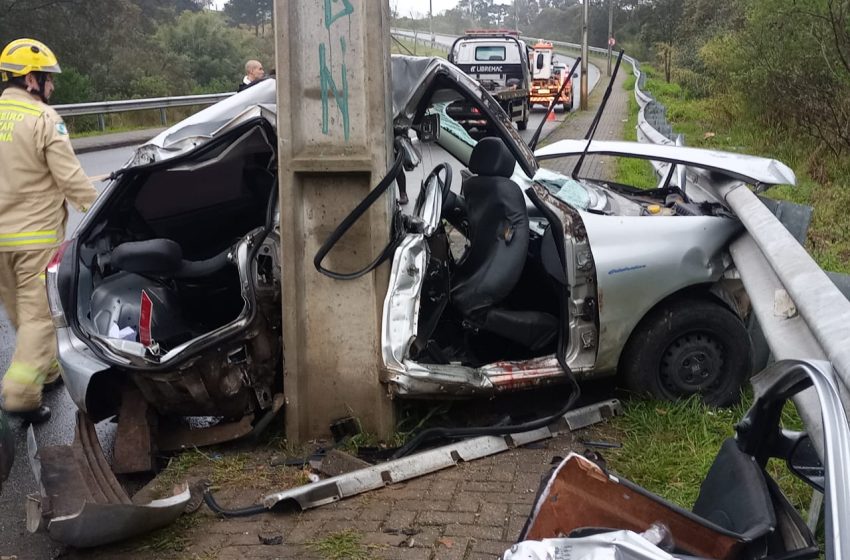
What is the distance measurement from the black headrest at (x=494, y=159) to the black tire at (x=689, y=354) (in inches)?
43.9

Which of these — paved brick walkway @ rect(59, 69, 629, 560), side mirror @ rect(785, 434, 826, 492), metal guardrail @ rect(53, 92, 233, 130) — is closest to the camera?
side mirror @ rect(785, 434, 826, 492)

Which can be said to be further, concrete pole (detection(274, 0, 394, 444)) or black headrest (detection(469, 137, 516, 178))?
black headrest (detection(469, 137, 516, 178))

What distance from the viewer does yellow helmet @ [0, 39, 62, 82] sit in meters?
4.86

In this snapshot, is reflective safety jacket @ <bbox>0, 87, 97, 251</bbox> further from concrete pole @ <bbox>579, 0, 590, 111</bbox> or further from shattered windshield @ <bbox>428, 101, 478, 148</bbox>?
concrete pole @ <bbox>579, 0, 590, 111</bbox>

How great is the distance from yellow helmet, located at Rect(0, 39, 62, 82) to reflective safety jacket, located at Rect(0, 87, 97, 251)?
0.37 feet

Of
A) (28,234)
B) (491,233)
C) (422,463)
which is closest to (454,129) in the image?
(491,233)

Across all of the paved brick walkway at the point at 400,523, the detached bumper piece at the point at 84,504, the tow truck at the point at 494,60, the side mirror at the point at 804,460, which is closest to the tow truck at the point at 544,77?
the tow truck at the point at 494,60

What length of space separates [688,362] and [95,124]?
20433mm

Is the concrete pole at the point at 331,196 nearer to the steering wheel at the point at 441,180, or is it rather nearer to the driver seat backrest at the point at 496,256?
the steering wheel at the point at 441,180

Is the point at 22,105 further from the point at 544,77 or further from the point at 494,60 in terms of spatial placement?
the point at 544,77

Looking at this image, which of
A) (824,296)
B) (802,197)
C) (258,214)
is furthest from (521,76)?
(824,296)

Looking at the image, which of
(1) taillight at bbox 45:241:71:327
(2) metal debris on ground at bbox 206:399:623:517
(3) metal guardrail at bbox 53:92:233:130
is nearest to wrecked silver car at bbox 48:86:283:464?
(1) taillight at bbox 45:241:71:327

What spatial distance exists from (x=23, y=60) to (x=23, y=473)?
244cm

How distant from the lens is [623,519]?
2.23 m
